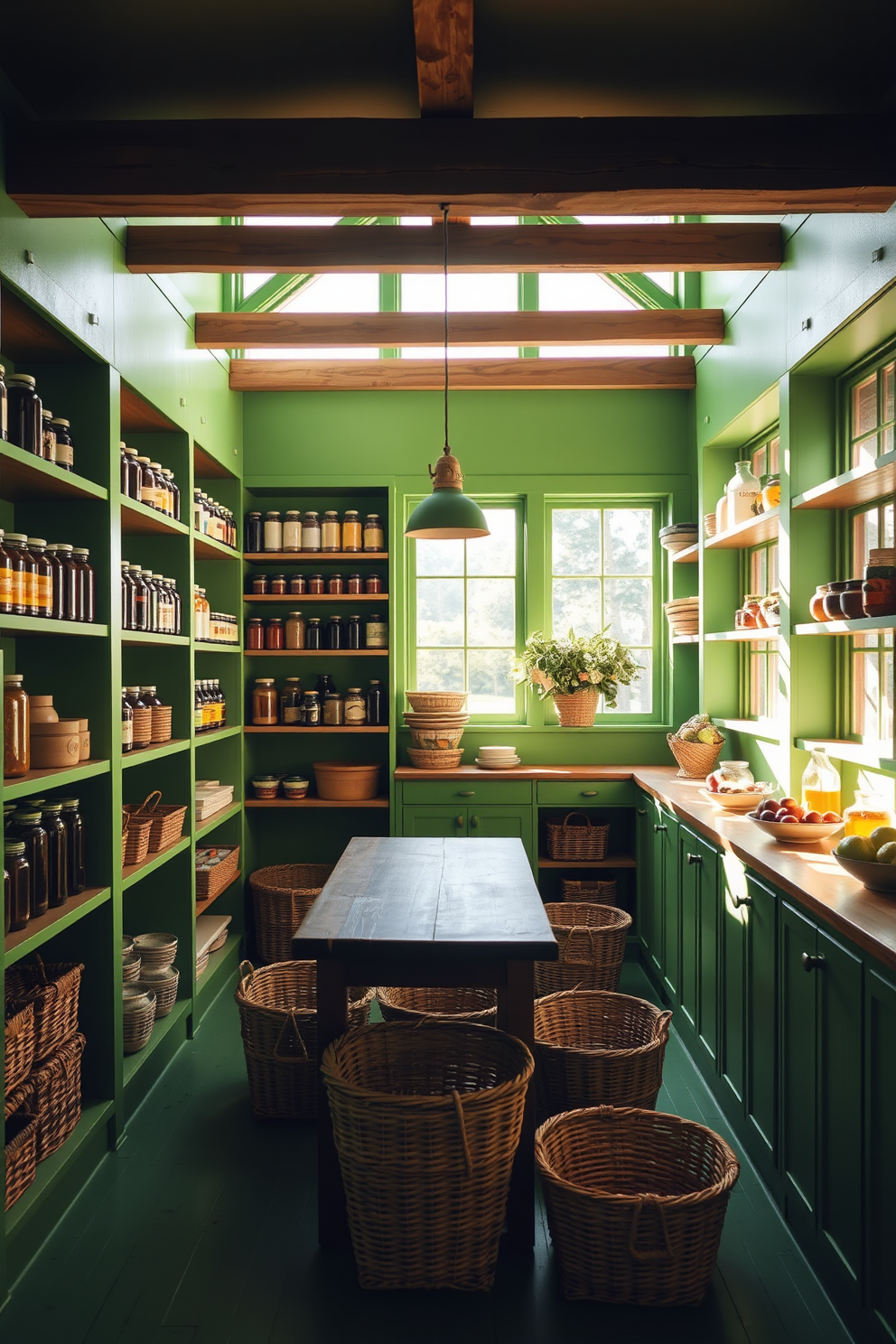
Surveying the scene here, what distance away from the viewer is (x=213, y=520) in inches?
182

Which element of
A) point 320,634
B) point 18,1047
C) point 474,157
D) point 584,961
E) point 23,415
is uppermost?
point 474,157

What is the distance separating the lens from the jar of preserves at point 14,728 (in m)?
2.55

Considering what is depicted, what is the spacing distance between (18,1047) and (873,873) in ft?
7.59

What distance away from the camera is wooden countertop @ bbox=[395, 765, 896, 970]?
6.75 ft

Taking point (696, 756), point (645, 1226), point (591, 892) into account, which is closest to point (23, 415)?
point (645, 1226)

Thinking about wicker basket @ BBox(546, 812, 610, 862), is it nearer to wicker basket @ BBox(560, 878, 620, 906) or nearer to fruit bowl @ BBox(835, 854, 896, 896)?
wicker basket @ BBox(560, 878, 620, 906)

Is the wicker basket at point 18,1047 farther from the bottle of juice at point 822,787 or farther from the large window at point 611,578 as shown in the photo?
the large window at point 611,578

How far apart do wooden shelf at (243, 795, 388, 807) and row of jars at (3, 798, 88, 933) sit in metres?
2.15

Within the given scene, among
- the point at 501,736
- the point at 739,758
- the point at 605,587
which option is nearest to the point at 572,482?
the point at 605,587

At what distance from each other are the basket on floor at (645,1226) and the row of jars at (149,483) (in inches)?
102

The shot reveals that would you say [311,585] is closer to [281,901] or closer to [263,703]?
[263,703]

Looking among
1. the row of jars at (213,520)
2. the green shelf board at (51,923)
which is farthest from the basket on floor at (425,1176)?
the row of jars at (213,520)

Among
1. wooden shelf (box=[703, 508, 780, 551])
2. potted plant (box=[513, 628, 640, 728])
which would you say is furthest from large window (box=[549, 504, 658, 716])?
wooden shelf (box=[703, 508, 780, 551])

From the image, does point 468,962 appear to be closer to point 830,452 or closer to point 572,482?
point 830,452
